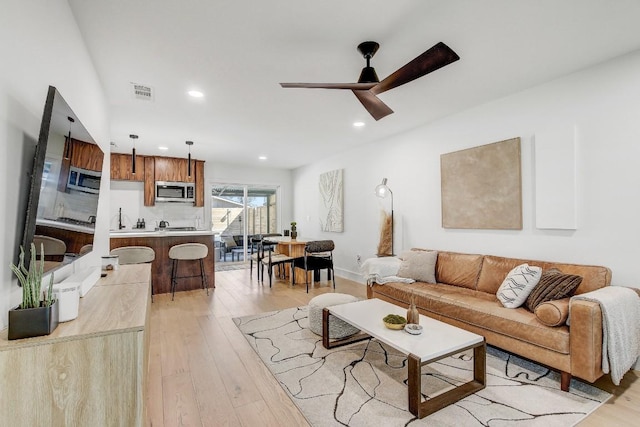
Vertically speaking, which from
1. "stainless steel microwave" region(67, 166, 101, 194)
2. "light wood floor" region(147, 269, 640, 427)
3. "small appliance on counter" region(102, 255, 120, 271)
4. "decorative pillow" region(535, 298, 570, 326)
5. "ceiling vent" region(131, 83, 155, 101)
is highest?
"ceiling vent" region(131, 83, 155, 101)

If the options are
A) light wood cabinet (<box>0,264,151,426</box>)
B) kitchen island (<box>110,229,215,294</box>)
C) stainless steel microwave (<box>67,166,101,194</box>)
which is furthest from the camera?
kitchen island (<box>110,229,215,294</box>)

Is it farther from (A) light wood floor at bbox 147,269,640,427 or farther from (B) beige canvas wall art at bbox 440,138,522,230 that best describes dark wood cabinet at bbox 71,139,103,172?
(B) beige canvas wall art at bbox 440,138,522,230

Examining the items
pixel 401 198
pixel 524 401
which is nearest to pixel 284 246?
pixel 401 198

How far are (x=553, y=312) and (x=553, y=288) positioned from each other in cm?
37

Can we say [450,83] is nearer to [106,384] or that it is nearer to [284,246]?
[106,384]

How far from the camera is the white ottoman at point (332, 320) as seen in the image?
9.60 feet

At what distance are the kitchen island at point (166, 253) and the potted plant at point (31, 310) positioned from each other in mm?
3695

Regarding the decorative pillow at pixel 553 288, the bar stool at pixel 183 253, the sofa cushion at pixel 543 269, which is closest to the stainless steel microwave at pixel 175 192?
the bar stool at pixel 183 253

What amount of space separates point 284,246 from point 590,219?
432 centimetres

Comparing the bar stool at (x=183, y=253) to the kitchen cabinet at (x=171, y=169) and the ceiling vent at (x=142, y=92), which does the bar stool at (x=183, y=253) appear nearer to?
the ceiling vent at (x=142, y=92)

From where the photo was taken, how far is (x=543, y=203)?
9.90ft

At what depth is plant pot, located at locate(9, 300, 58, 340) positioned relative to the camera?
112 cm

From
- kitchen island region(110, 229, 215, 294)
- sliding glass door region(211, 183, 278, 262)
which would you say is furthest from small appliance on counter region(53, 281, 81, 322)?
sliding glass door region(211, 183, 278, 262)

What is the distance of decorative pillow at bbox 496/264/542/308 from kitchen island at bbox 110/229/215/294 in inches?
169
